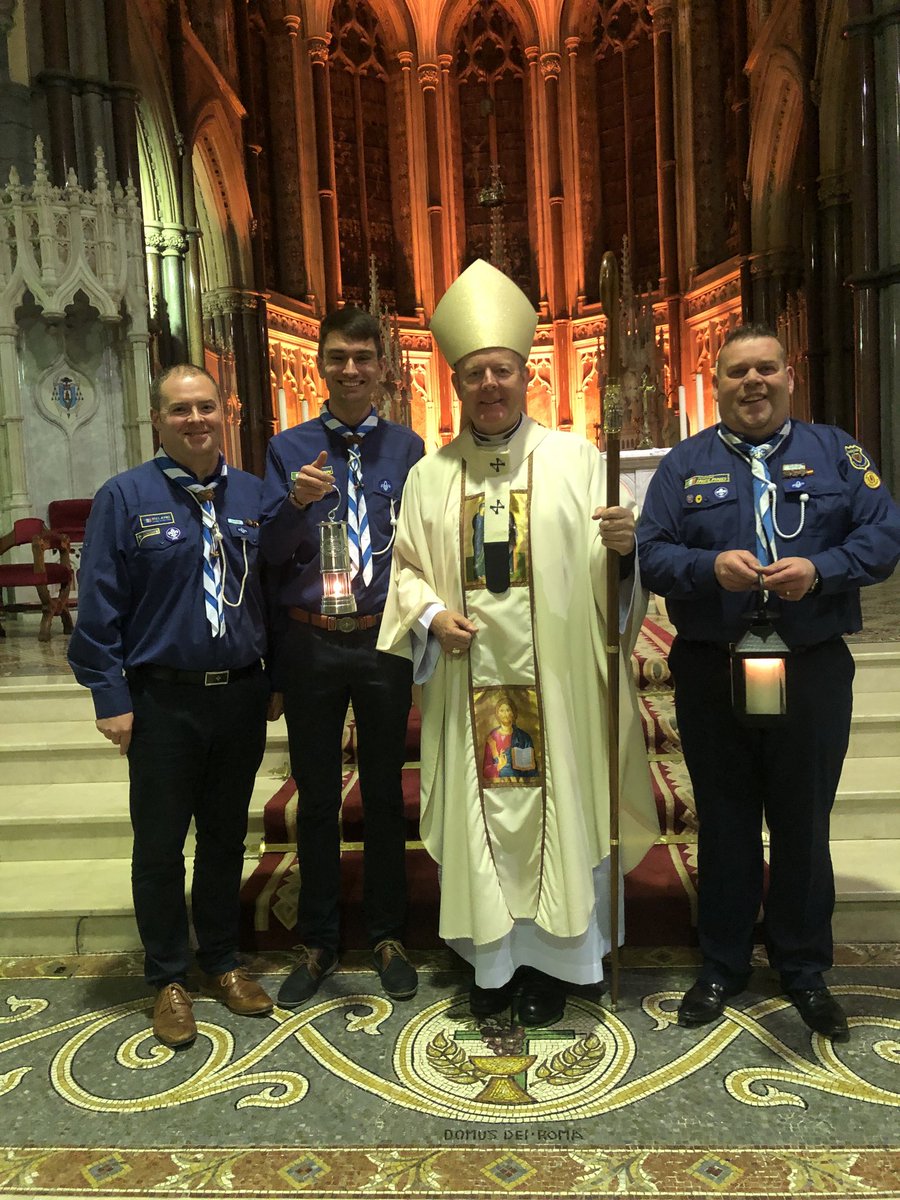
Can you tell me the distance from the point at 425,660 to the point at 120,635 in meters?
0.75

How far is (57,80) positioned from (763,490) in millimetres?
7438

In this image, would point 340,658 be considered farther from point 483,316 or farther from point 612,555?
point 483,316

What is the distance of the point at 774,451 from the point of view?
7.20 ft

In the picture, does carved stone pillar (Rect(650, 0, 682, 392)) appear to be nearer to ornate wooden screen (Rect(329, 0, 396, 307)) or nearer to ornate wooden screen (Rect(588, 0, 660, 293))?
ornate wooden screen (Rect(588, 0, 660, 293))

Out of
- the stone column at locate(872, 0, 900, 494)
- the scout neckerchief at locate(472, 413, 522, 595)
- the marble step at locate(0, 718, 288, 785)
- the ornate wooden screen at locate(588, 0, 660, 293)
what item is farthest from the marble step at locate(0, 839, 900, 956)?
the ornate wooden screen at locate(588, 0, 660, 293)

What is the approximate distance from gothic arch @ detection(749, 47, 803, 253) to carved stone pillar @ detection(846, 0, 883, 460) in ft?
8.52

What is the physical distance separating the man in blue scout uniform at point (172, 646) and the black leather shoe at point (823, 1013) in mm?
1305

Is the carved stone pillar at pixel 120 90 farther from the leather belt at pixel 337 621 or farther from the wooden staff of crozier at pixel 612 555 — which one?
the wooden staff of crozier at pixel 612 555

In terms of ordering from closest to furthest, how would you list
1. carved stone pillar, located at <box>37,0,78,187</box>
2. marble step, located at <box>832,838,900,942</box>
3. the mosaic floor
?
the mosaic floor < marble step, located at <box>832,838,900,942</box> < carved stone pillar, located at <box>37,0,78,187</box>

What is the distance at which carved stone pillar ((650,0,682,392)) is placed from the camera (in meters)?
11.8

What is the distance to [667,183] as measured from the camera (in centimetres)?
1194

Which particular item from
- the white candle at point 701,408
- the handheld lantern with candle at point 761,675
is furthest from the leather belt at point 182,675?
the white candle at point 701,408

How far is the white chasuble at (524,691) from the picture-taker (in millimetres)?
2336

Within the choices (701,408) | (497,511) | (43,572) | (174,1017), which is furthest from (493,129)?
(174,1017)
